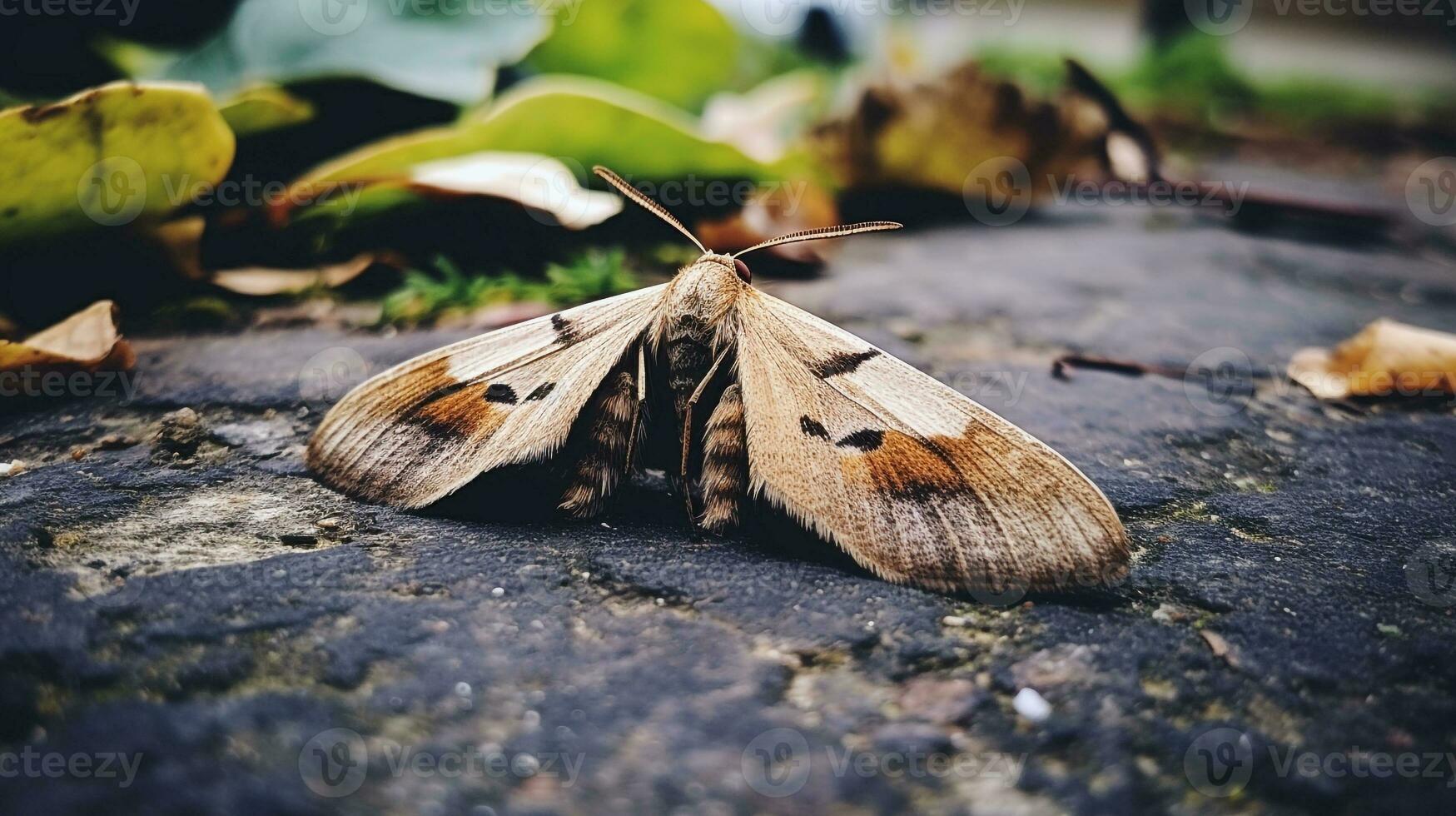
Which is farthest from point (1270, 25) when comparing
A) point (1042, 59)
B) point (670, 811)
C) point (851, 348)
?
point (670, 811)

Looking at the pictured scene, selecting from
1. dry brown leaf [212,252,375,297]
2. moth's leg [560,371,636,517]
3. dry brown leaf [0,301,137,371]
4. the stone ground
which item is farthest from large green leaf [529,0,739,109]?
moth's leg [560,371,636,517]

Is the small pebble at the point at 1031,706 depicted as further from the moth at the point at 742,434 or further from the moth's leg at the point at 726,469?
the moth's leg at the point at 726,469

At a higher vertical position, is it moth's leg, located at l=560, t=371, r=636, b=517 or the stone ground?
moth's leg, located at l=560, t=371, r=636, b=517

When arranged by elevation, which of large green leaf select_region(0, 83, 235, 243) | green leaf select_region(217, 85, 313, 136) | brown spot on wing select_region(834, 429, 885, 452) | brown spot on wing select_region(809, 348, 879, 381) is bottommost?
brown spot on wing select_region(834, 429, 885, 452)

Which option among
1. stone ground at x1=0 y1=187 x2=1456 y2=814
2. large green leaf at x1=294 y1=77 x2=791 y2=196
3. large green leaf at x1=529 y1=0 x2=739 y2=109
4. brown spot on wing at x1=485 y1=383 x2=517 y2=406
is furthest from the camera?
large green leaf at x1=529 y1=0 x2=739 y2=109

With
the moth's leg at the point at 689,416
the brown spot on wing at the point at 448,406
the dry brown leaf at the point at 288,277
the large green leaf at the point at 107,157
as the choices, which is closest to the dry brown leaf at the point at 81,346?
the large green leaf at the point at 107,157

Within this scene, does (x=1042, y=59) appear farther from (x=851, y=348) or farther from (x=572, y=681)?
(x=572, y=681)

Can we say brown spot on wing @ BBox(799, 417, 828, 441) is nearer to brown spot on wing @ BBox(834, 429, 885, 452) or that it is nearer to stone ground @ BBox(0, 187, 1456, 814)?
brown spot on wing @ BBox(834, 429, 885, 452)
